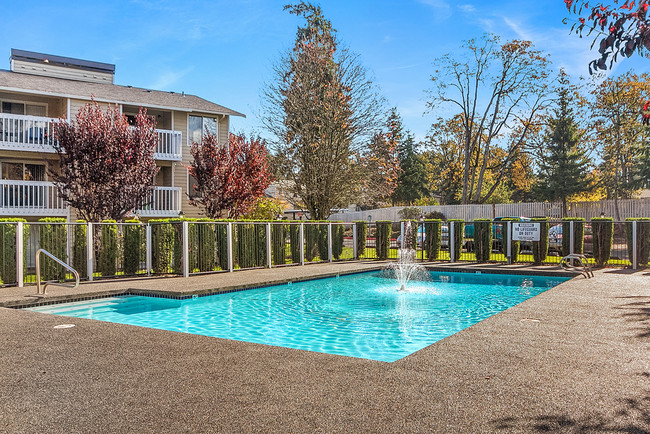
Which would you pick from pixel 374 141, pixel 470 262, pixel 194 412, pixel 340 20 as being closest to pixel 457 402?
pixel 194 412

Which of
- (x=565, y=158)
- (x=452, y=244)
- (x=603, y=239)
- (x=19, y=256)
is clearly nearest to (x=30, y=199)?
(x=19, y=256)

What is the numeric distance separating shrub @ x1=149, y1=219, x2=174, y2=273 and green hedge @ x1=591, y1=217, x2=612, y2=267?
13.8 m

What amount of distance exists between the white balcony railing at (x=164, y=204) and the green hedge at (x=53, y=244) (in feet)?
25.5

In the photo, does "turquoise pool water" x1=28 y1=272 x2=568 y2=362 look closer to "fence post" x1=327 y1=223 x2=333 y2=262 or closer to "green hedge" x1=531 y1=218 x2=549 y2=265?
"green hedge" x1=531 y1=218 x2=549 y2=265

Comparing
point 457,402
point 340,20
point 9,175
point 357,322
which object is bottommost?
point 357,322

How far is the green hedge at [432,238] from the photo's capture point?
18984mm

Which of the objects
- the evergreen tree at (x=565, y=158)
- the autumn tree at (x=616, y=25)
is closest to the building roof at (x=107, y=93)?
the autumn tree at (x=616, y=25)

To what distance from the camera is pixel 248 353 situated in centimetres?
534

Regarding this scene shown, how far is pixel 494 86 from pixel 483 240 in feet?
64.1

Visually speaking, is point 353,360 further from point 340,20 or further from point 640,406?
point 340,20

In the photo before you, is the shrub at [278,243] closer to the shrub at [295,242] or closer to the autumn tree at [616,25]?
the shrub at [295,242]

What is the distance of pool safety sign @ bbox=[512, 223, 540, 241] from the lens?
16984 millimetres

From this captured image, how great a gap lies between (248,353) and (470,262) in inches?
567

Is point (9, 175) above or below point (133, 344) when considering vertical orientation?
above
